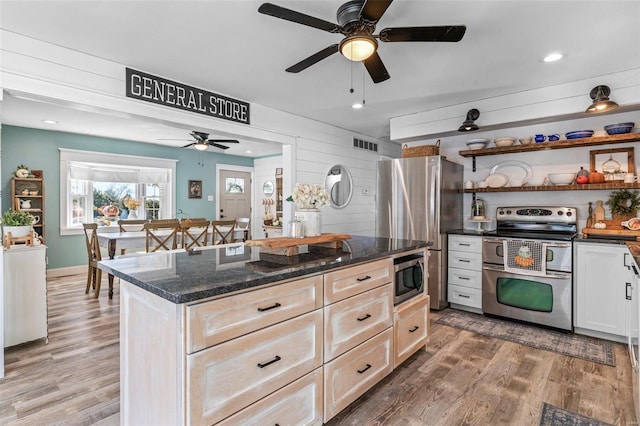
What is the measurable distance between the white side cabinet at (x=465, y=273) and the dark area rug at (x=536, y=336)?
159mm

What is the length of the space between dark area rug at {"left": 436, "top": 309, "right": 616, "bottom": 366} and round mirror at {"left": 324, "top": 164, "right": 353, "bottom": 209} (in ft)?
7.53

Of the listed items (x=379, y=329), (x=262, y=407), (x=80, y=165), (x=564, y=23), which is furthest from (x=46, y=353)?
(x=564, y=23)

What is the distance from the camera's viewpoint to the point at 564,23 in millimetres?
2322

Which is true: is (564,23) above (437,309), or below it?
above

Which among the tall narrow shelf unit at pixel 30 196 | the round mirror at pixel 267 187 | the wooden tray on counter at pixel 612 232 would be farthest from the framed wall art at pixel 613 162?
the tall narrow shelf unit at pixel 30 196

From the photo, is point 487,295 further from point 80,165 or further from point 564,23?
point 80,165

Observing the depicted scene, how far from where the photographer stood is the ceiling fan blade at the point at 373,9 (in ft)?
5.42

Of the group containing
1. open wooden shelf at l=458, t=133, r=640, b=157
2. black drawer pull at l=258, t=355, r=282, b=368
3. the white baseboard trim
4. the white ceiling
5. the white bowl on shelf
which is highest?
the white ceiling

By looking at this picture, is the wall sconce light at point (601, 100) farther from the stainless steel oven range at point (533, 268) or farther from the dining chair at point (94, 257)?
the dining chair at point (94, 257)

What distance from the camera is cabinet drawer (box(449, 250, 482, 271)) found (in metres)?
3.83

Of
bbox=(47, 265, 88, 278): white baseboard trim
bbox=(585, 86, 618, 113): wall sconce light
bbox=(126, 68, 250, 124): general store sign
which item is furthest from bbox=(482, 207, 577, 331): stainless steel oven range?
bbox=(47, 265, 88, 278): white baseboard trim

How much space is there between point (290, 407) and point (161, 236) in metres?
3.77

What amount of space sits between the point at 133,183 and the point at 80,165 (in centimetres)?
96

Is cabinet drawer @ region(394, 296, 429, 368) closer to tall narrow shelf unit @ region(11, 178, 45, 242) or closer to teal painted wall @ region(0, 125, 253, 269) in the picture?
tall narrow shelf unit @ region(11, 178, 45, 242)
